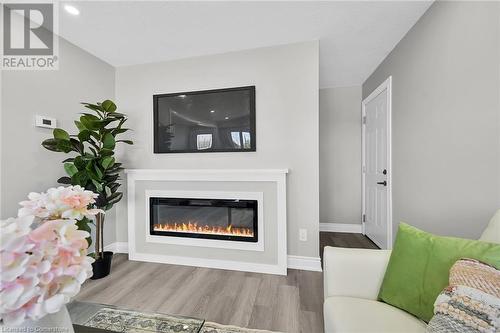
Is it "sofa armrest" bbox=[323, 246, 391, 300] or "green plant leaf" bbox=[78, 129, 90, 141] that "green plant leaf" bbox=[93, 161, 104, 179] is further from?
"sofa armrest" bbox=[323, 246, 391, 300]

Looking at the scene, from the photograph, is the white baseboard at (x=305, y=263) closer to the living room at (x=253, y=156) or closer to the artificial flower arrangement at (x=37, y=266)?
the living room at (x=253, y=156)

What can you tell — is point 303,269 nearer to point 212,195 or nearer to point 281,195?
point 281,195

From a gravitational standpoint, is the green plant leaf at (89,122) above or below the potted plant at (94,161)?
above

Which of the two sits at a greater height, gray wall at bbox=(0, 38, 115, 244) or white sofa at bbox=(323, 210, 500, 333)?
gray wall at bbox=(0, 38, 115, 244)

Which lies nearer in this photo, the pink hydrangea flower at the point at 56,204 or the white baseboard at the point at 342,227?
the pink hydrangea flower at the point at 56,204

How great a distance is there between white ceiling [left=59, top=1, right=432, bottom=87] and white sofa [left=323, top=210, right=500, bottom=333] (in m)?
1.85

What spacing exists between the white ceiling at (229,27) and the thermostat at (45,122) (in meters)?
0.90

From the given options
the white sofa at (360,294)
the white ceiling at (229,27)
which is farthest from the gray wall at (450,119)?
the white sofa at (360,294)

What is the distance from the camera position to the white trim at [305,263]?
7.25 feet

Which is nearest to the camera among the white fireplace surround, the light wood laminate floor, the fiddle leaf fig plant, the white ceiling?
the light wood laminate floor

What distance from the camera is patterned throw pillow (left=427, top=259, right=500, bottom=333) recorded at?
65 centimetres

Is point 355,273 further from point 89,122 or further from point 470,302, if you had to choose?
point 89,122

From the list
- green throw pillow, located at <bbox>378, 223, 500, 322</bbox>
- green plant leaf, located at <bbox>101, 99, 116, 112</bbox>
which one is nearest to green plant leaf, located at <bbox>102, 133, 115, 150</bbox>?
green plant leaf, located at <bbox>101, 99, 116, 112</bbox>

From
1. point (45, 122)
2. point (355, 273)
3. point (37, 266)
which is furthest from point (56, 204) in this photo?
point (45, 122)
